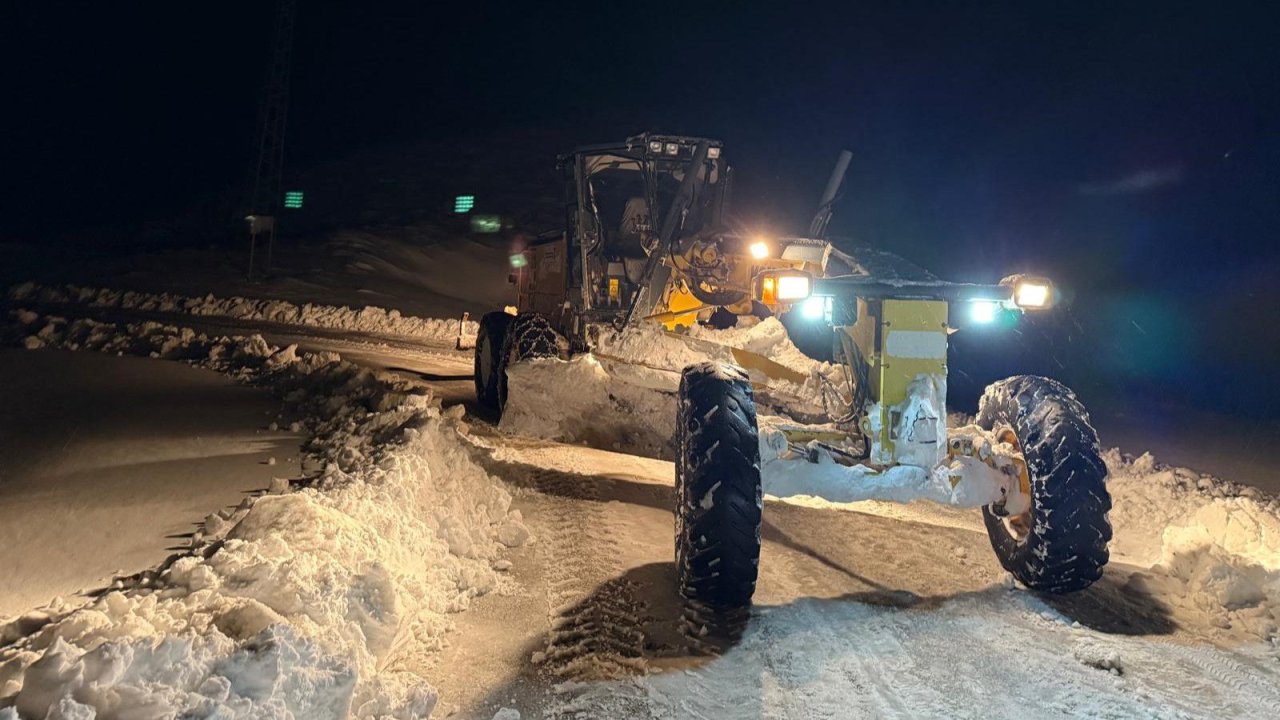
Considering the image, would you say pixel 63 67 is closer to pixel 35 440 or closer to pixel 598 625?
pixel 35 440

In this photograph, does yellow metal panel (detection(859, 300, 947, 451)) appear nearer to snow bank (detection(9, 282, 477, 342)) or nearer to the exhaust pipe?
the exhaust pipe

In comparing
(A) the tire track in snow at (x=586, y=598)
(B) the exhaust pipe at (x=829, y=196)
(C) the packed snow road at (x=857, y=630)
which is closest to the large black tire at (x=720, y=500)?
(C) the packed snow road at (x=857, y=630)

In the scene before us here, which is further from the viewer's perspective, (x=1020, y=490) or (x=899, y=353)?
(x=1020, y=490)

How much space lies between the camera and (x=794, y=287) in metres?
5.07

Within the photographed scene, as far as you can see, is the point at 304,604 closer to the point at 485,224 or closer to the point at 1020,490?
the point at 1020,490

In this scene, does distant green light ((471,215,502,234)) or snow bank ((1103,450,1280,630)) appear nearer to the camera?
snow bank ((1103,450,1280,630))

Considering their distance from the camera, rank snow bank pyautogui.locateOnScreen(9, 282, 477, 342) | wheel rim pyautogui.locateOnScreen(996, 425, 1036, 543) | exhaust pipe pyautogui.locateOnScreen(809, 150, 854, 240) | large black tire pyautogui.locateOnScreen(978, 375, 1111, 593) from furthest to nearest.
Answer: snow bank pyautogui.locateOnScreen(9, 282, 477, 342) < exhaust pipe pyautogui.locateOnScreen(809, 150, 854, 240) < wheel rim pyautogui.locateOnScreen(996, 425, 1036, 543) < large black tire pyautogui.locateOnScreen(978, 375, 1111, 593)

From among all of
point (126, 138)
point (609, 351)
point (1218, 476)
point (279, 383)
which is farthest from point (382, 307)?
point (126, 138)

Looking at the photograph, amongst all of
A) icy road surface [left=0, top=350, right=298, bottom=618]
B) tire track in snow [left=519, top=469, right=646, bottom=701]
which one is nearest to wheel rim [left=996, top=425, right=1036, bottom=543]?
tire track in snow [left=519, top=469, right=646, bottom=701]

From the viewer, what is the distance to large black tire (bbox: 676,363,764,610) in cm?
464

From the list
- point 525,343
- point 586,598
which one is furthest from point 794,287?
point 525,343

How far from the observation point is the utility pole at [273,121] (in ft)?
122

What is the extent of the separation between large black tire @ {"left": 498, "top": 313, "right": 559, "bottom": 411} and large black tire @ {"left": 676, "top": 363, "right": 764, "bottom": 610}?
4677mm

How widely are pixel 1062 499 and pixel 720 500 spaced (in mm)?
1944
